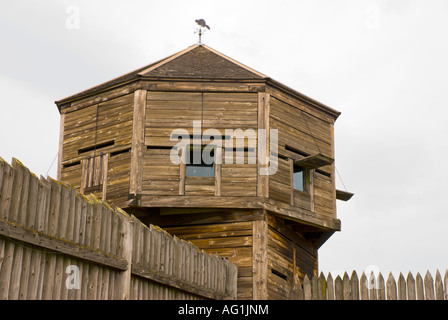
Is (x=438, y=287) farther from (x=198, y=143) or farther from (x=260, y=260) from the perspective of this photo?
(x=198, y=143)

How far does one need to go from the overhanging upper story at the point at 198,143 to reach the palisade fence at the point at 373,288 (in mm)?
2913

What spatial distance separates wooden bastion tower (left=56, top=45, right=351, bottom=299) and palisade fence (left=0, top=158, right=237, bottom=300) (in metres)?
2.85

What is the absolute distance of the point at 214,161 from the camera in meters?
16.4

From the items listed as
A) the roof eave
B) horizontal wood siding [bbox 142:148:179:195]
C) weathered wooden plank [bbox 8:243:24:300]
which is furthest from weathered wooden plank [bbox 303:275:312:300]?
weathered wooden plank [bbox 8:243:24:300]

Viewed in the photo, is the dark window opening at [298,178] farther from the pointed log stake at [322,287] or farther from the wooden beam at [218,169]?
the pointed log stake at [322,287]

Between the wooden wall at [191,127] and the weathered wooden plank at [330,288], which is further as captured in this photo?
the wooden wall at [191,127]

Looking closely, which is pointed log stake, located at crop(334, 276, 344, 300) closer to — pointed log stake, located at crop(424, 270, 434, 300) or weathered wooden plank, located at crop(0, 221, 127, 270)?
pointed log stake, located at crop(424, 270, 434, 300)

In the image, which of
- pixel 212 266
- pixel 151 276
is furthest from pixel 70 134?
pixel 151 276

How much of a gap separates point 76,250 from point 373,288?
5645 millimetres

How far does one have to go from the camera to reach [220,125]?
16.6 metres

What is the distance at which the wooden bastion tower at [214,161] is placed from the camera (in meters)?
16.1

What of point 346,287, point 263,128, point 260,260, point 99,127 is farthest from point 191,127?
point 346,287

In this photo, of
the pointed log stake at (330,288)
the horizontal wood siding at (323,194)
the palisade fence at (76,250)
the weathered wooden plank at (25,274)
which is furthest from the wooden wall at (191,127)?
the weathered wooden plank at (25,274)

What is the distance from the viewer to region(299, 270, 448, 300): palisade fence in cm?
1226
